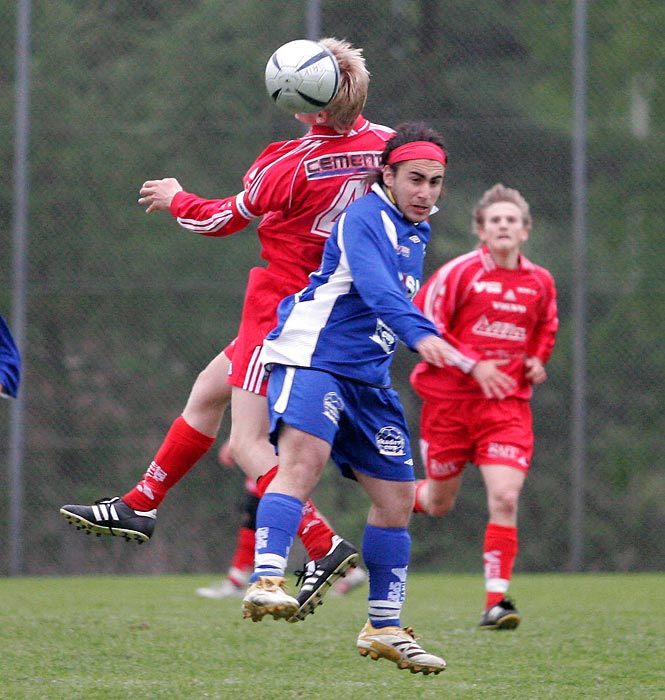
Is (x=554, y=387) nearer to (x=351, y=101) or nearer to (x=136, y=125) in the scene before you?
(x=136, y=125)

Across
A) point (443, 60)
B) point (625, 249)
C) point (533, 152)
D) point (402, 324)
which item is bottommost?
point (402, 324)

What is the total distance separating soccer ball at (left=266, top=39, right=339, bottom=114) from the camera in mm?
4512

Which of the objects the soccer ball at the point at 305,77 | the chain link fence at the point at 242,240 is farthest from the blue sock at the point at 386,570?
the chain link fence at the point at 242,240

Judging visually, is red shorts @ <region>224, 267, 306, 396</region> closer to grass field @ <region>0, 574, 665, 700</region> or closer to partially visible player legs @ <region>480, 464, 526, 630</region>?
grass field @ <region>0, 574, 665, 700</region>

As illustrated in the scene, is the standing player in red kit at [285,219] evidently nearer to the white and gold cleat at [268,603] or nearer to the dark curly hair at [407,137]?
the dark curly hair at [407,137]

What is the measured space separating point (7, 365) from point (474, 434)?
2.48 meters

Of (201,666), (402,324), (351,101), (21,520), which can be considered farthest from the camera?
(21,520)

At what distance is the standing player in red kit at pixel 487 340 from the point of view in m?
6.96

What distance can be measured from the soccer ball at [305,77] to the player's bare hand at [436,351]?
967 mm

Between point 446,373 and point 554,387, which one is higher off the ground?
point 554,387

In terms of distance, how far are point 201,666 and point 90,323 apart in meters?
6.15

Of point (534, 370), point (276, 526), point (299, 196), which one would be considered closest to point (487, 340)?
point (534, 370)

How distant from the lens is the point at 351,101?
458cm

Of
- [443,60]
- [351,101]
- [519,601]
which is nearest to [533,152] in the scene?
[443,60]
